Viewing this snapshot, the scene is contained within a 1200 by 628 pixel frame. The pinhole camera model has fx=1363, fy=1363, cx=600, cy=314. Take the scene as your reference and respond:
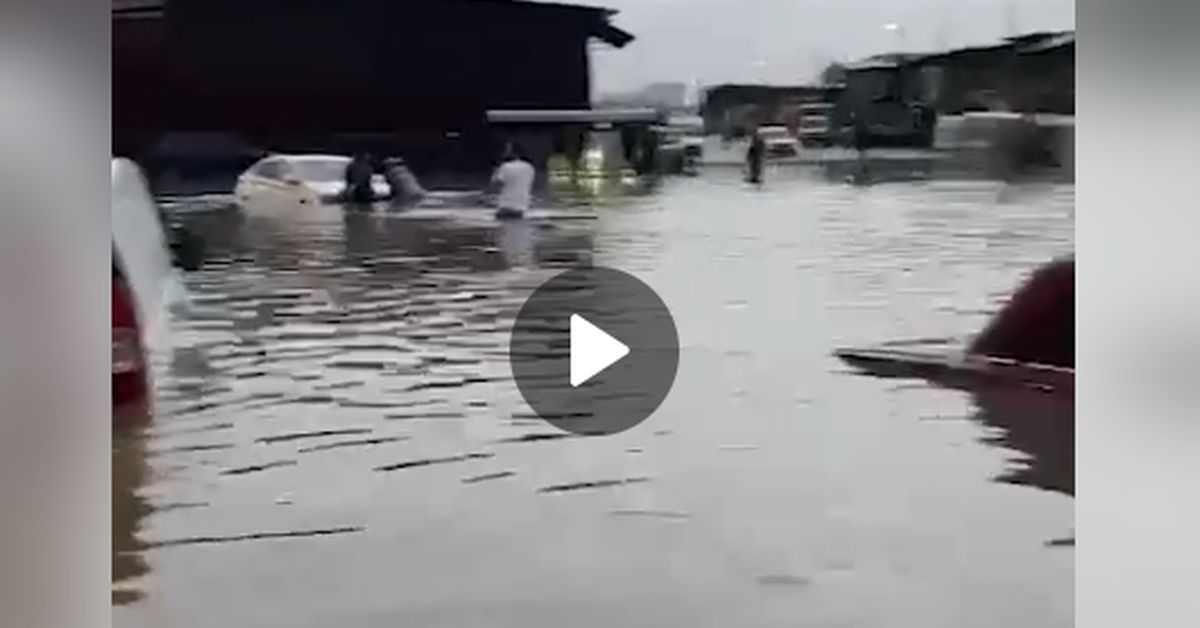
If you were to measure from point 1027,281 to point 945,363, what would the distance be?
13cm

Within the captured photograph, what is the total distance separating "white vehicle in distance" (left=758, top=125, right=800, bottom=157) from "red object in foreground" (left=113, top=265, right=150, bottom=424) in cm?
74

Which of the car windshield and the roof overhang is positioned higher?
the roof overhang

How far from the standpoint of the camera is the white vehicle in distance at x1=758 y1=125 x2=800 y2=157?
1546 millimetres

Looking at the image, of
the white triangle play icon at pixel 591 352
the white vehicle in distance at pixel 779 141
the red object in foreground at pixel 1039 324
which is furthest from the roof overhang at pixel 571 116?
the red object in foreground at pixel 1039 324

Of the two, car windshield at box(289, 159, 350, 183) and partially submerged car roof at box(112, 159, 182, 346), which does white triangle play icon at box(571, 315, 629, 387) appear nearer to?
car windshield at box(289, 159, 350, 183)

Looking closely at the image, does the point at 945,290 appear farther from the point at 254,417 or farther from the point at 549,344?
the point at 254,417

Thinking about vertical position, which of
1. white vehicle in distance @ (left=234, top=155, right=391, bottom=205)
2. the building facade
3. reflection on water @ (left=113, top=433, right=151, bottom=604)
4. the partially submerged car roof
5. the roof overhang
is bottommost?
reflection on water @ (left=113, top=433, right=151, bottom=604)

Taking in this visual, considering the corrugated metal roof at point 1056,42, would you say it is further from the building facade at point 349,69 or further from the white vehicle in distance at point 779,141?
the building facade at point 349,69

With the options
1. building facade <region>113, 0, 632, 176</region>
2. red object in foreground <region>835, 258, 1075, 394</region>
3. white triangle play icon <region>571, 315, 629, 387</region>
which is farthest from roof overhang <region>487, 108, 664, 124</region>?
red object in foreground <region>835, 258, 1075, 394</region>

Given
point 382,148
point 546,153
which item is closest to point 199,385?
point 382,148

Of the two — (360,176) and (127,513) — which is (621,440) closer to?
(360,176)
